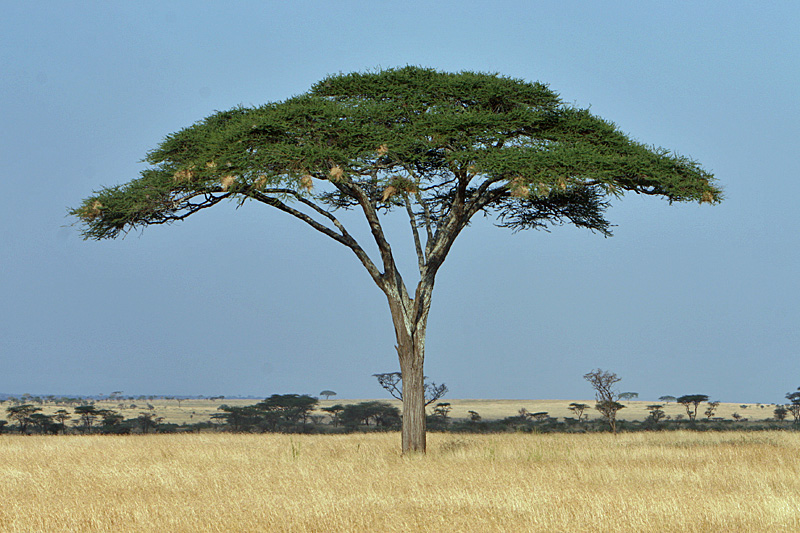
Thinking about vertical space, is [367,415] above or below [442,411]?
below

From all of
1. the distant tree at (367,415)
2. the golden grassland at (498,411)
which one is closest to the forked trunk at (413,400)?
the distant tree at (367,415)

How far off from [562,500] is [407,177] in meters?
9.18

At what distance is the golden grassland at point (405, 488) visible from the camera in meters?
9.95

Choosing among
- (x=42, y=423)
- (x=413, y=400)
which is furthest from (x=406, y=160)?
(x=42, y=423)

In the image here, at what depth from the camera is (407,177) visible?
18.5 metres

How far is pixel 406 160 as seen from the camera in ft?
61.5

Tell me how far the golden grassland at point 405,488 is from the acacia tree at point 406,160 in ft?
14.1

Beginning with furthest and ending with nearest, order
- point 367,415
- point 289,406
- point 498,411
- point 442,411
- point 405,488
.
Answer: point 498,411, point 442,411, point 289,406, point 367,415, point 405,488

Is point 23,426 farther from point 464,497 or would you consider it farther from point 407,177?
point 464,497

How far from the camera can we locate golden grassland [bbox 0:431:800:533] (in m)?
9.95

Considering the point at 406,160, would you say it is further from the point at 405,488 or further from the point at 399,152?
the point at 405,488

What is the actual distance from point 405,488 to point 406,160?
843 cm

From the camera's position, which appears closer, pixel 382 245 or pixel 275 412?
pixel 382 245

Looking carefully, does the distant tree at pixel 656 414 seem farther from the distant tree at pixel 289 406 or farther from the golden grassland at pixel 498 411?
the distant tree at pixel 289 406
